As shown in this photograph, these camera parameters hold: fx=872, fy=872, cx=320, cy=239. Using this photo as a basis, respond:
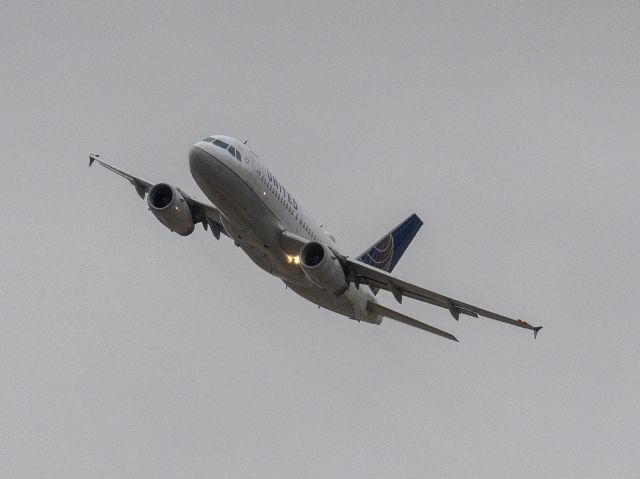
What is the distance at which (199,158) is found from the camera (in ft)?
111

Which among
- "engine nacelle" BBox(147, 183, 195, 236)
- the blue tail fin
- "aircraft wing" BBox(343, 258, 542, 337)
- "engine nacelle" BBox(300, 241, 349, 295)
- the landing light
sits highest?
the blue tail fin

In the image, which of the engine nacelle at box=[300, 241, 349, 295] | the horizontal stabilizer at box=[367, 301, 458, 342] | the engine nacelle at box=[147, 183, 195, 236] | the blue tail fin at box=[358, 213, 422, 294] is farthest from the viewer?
the blue tail fin at box=[358, 213, 422, 294]

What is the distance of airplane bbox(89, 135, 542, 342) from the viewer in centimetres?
3406

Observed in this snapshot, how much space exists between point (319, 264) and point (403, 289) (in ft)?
14.1

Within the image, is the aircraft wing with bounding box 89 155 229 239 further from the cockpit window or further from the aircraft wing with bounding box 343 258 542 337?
the aircraft wing with bounding box 343 258 542 337

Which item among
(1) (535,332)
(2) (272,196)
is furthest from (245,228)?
(1) (535,332)

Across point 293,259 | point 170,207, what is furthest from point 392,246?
point 170,207

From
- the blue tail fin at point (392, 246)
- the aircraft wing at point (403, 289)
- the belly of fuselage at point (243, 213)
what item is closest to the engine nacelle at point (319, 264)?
the belly of fuselage at point (243, 213)

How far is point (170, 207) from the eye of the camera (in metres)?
37.6

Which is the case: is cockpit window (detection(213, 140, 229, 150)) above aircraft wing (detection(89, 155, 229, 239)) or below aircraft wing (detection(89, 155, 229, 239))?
above

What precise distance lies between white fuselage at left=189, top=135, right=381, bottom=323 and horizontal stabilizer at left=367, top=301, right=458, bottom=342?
136 inches

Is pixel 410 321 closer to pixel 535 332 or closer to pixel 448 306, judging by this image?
pixel 448 306

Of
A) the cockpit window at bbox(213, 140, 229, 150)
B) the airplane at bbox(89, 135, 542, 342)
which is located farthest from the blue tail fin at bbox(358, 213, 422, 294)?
the cockpit window at bbox(213, 140, 229, 150)

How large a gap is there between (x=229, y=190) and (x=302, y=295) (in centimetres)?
838
